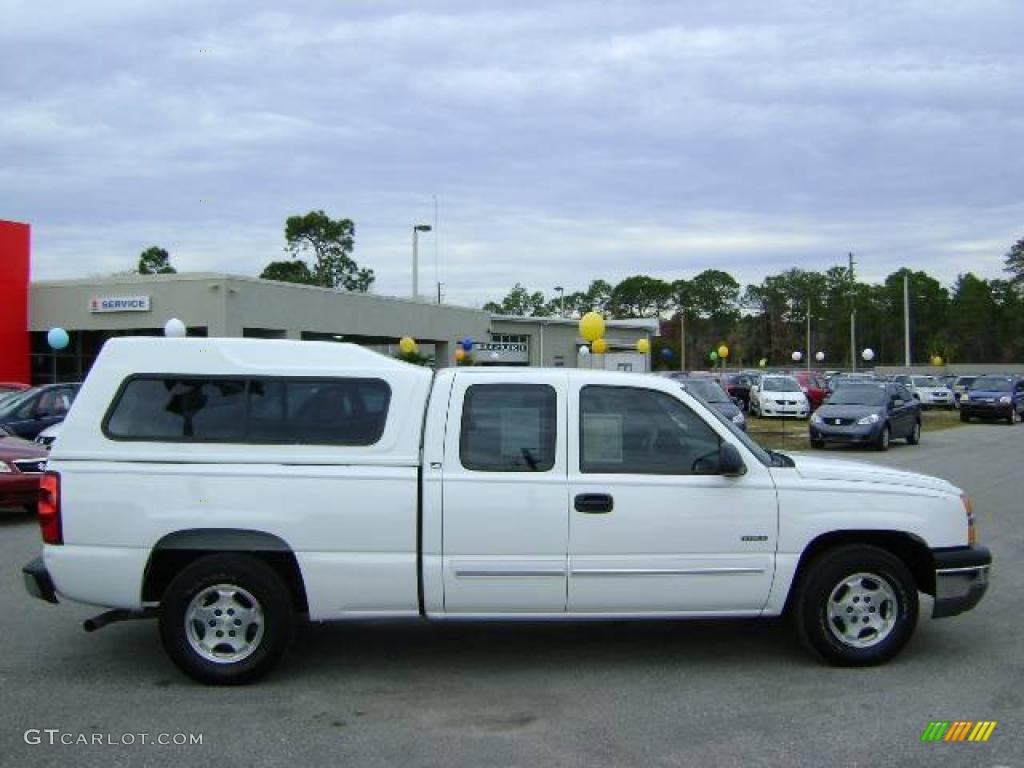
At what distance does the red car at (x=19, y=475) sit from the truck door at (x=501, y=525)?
26.0ft

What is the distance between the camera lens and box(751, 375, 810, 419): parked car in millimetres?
33562

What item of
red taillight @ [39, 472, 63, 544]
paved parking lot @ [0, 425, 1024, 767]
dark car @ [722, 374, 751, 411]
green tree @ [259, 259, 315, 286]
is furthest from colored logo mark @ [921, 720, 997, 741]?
green tree @ [259, 259, 315, 286]

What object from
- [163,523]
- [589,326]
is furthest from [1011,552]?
[589,326]

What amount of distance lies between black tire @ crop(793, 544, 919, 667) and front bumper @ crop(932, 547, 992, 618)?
146 mm

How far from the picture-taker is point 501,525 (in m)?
5.39

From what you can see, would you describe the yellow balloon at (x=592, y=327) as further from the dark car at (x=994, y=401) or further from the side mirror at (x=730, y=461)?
the side mirror at (x=730, y=461)

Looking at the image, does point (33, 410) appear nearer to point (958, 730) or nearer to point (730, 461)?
point (730, 461)

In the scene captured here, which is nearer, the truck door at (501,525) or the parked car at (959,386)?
the truck door at (501,525)

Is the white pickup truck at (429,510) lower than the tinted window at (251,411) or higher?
lower

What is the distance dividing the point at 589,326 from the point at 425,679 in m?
22.5

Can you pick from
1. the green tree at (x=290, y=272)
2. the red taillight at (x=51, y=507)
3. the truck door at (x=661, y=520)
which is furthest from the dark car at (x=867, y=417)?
the green tree at (x=290, y=272)

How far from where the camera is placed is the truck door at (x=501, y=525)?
538cm

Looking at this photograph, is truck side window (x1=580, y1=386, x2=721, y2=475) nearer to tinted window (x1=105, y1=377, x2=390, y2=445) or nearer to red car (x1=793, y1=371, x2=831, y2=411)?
tinted window (x1=105, y1=377, x2=390, y2=445)

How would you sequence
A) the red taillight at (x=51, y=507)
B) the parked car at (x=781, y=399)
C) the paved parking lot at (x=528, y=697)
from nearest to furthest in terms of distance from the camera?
the paved parking lot at (x=528, y=697), the red taillight at (x=51, y=507), the parked car at (x=781, y=399)
